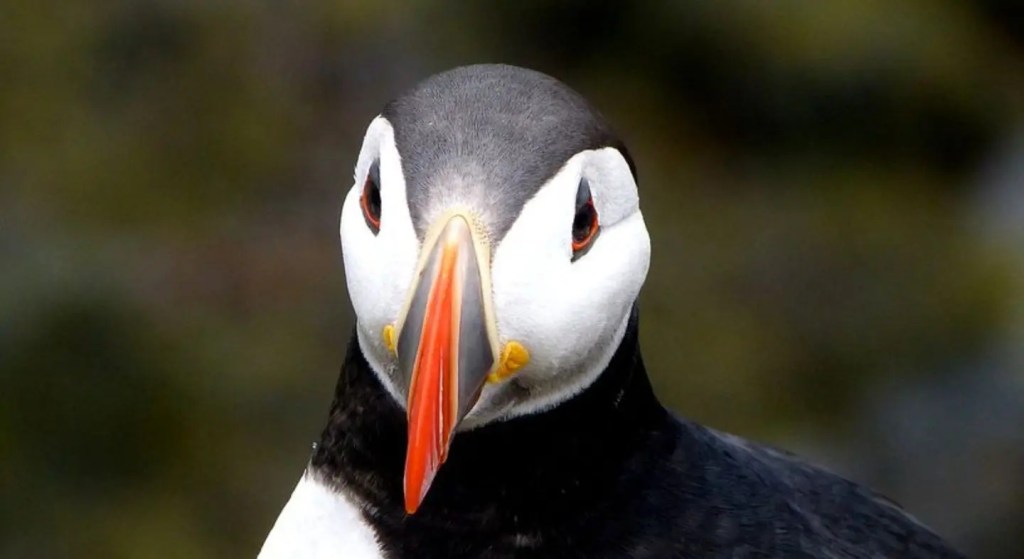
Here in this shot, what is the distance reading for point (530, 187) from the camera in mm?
2252

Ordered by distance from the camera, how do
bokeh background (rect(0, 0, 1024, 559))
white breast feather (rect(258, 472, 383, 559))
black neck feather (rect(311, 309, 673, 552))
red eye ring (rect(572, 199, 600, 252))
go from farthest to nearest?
1. bokeh background (rect(0, 0, 1024, 559))
2. white breast feather (rect(258, 472, 383, 559))
3. black neck feather (rect(311, 309, 673, 552))
4. red eye ring (rect(572, 199, 600, 252))

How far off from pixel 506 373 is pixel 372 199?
34 centimetres

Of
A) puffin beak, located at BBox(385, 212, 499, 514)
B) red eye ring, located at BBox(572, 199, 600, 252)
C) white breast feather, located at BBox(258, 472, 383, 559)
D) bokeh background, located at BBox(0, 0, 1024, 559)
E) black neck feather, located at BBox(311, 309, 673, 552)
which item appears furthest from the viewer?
bokeh background, located at BBox(0, 0, 1024, 559)

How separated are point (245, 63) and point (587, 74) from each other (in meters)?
1.43

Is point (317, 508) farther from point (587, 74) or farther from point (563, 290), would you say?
point (587, 74)

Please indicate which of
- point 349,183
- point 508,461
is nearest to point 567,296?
point 508,461

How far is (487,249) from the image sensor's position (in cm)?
218

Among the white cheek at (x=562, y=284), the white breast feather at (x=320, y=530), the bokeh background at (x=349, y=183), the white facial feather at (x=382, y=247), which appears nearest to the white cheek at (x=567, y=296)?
the white cheek at (x=562, y=284)

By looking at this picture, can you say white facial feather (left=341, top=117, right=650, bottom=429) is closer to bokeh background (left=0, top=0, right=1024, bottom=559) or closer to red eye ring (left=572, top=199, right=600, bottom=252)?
red eye ring (left=572, top=199, right=600, bottom=252)

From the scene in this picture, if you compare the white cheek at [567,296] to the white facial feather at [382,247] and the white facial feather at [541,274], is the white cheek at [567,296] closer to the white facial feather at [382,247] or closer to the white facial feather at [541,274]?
the white facial feather at [541,274]

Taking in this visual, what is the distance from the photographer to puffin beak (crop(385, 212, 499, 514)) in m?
2.13

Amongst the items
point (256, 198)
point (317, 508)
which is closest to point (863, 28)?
point (256, 198)

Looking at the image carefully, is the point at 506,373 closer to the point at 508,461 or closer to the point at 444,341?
the point at 444,341

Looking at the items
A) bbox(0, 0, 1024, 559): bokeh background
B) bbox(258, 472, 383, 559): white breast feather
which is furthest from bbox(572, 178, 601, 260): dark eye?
bbox(0, 0, 1024, 559): bokeh background
